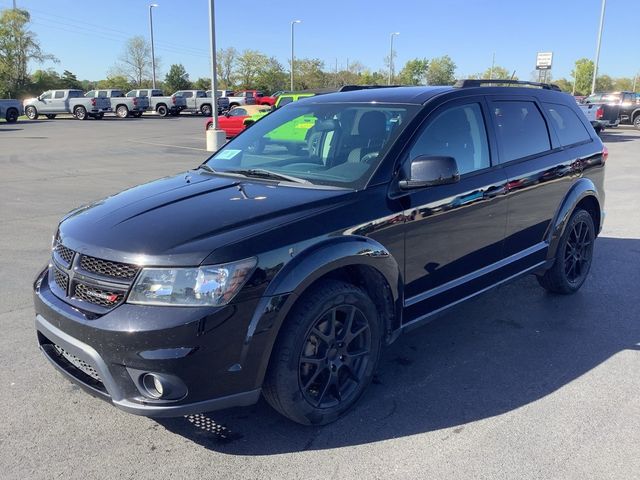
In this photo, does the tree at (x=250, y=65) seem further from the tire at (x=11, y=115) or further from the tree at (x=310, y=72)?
the tire at (x=11, y=115)

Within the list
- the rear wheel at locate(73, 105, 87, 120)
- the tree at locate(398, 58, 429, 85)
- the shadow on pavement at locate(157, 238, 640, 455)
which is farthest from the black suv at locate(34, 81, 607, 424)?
the tree at locate(398, 58, 429, 85)

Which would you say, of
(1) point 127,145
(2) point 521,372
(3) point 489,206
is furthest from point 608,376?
(1) point 127,145

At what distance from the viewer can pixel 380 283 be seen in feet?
10.6

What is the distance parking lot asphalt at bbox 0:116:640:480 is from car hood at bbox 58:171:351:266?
1.03 metres

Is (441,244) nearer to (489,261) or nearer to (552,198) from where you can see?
(489,261)

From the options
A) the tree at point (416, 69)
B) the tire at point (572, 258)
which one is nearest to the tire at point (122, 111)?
the tire at point (572, 258)

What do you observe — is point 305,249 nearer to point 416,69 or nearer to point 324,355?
point 324,355

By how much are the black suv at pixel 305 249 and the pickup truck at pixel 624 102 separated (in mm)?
29002

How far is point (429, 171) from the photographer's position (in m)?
3.19

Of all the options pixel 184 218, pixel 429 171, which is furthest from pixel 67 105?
pixel 429 171

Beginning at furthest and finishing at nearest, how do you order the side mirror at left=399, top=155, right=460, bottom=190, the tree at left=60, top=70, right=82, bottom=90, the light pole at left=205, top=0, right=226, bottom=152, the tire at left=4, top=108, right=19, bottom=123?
the tree at left=60, top=70, right=82, bottom=90 < the tire at left=4, top=108, right=19, bottom=123 < the light pole at left=205, top=0, right=226, bottom=152 < the side mirror at left=399, top=155, right=460, bottom=190

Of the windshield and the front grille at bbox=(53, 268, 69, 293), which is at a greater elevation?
the windshield

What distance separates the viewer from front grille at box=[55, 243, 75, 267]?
287 centimetres

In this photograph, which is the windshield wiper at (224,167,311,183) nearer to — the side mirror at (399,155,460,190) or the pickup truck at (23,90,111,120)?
the side mirror at (399,155,460,190)
